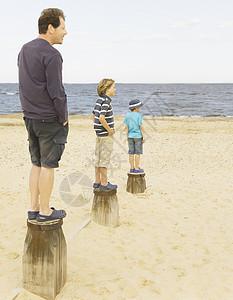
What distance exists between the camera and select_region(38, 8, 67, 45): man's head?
2986 mm

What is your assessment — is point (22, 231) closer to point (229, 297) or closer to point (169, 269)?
point (169, 269)

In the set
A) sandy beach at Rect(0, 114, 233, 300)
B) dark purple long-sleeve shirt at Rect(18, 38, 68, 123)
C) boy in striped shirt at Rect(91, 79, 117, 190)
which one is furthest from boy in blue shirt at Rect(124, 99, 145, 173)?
dark purple long-sleeve shirt at Rect(18, 38, 68, 123)

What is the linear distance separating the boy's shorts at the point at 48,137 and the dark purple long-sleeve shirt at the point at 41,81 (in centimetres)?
7

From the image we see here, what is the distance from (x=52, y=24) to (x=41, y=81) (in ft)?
1.84

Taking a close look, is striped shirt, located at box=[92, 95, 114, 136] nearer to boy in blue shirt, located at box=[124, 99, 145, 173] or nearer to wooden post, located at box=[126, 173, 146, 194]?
boy in blue shirt, located at box=[124, 99, 145, 173]

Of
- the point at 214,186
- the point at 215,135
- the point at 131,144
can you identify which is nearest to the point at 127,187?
the point at 131,144

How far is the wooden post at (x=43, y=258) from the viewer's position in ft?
10.4

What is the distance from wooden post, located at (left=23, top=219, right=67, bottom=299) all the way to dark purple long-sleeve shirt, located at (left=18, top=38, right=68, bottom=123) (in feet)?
3.62

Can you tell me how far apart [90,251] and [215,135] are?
12132 millimetres

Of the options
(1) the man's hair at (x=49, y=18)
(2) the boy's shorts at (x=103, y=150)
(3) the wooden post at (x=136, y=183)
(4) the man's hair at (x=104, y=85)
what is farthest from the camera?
(3) the wooden post at (x=136, y=183)

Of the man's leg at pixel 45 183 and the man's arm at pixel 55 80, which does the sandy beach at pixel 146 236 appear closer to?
the man's leg at pixel 45 183

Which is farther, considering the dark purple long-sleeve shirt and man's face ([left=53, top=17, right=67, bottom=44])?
man's face ([left=53, top=17, right=67, bottom=44])

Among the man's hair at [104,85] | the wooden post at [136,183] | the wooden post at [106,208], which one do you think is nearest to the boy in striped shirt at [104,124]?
the man's hair at [104,85]

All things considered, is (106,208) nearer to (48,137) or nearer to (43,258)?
(43,258)
